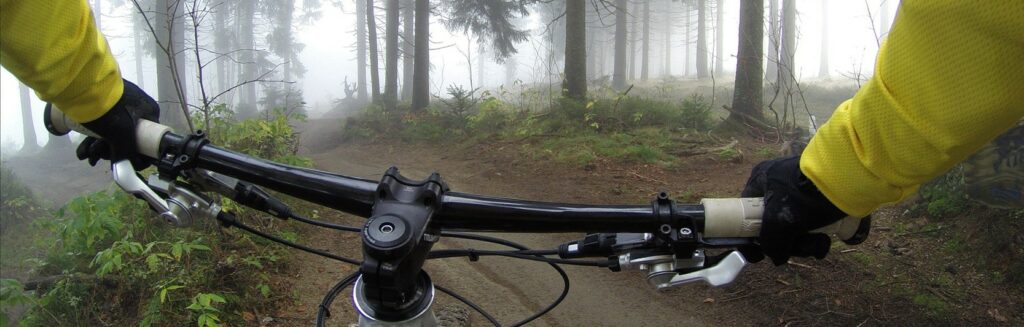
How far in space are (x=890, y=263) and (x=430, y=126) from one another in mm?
12007

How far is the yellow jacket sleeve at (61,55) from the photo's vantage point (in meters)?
1.26

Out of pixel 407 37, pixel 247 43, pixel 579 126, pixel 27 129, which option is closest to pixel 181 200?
pixel 579 126

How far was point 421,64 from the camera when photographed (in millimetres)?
19188

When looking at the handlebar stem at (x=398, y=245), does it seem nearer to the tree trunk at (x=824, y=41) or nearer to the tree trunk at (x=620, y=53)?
the tree trunk at (x=620, y=53)

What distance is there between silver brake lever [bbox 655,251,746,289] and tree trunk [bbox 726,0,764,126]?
10.9 m

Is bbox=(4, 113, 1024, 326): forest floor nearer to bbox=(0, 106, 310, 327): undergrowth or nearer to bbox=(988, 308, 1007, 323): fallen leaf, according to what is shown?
bbox=(988, 308, 1007, 323): fallen leaf

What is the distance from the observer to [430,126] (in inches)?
603

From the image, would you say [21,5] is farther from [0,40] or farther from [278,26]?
[278,26]

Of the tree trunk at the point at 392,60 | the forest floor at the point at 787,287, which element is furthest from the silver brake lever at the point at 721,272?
the tree trunk at the point at 392,60

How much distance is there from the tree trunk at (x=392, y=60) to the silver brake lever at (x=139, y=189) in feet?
65.2

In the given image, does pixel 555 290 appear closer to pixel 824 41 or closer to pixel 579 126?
pixel 579 126

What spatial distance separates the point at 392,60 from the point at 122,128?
23902mm

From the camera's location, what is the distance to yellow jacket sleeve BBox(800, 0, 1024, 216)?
36.5 inches

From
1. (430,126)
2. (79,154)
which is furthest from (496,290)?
(430,126)
